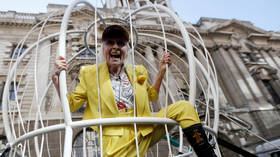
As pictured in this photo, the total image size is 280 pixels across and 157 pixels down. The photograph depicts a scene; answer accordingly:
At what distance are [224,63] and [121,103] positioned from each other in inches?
590

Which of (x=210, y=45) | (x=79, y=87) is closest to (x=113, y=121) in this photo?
(x=79, y=87)

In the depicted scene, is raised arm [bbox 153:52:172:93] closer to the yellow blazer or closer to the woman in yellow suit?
the woman in yellow suit

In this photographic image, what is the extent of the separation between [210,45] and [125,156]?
1602cm

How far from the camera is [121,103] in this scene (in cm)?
142

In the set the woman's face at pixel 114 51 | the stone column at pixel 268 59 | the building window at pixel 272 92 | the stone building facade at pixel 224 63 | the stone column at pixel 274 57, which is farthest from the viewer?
the stone column at pixel 274 57

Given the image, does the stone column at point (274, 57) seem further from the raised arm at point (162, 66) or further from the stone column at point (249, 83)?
the raised arm at point (162, 66)

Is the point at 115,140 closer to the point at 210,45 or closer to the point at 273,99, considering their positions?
the point at 210,45

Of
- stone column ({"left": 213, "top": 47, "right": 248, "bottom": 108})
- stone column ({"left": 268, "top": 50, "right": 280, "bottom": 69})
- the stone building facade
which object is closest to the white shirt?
the stone building facade

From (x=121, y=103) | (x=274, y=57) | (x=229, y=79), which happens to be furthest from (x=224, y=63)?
(x=121, y=103)

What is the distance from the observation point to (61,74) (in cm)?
114

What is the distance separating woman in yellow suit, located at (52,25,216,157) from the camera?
1140 millimetres

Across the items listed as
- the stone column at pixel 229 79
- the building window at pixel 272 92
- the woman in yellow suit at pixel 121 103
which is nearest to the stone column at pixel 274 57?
the building window at pixel 272 92

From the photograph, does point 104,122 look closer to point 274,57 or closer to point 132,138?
point 132,138

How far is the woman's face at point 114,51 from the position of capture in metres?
1.55
